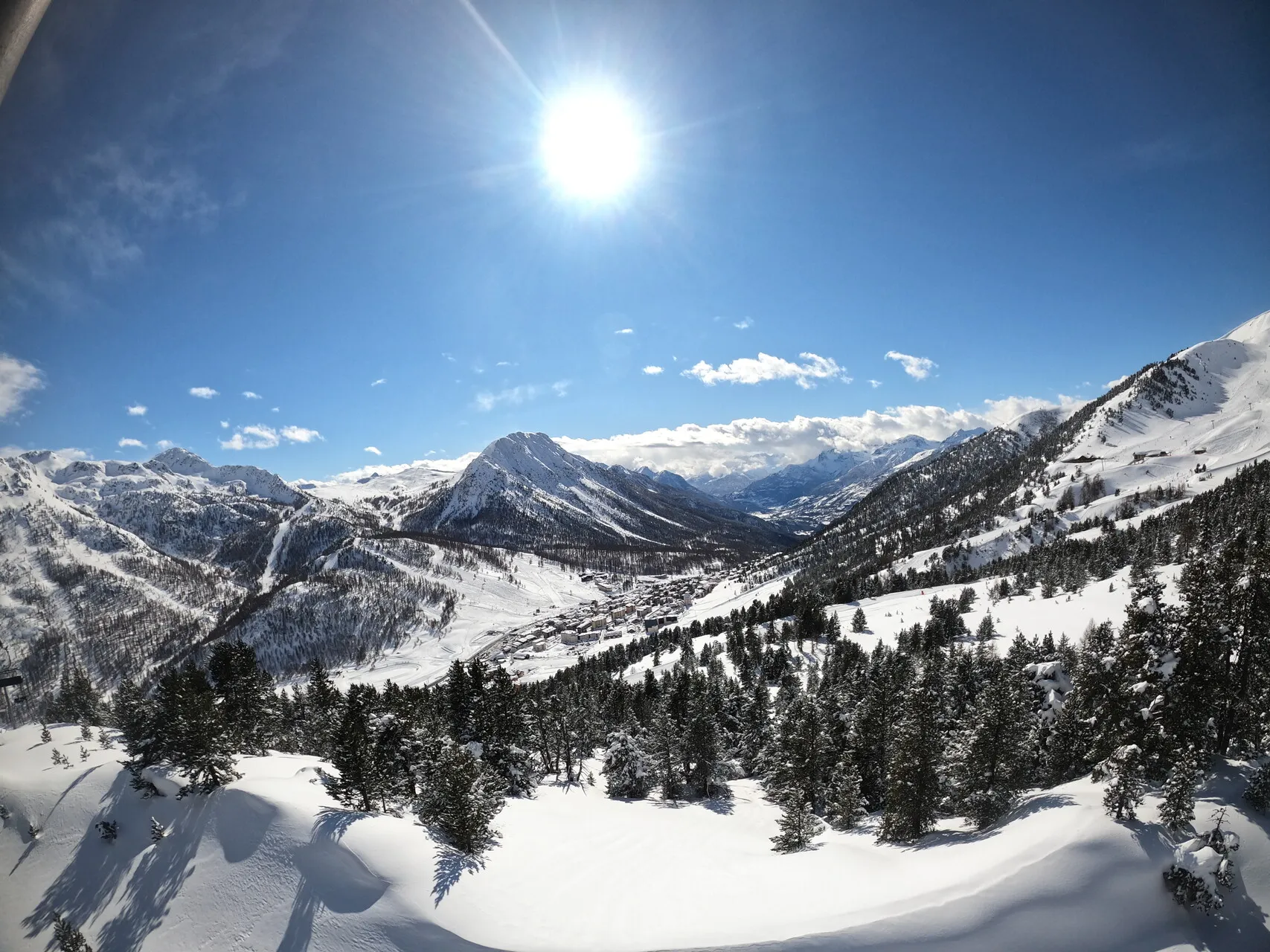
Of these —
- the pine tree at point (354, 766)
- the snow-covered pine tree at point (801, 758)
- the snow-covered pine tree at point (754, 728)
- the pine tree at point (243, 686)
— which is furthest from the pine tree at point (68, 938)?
the snow-covered pine tree at point (754, 728)

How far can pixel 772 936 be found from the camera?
18.5 metres

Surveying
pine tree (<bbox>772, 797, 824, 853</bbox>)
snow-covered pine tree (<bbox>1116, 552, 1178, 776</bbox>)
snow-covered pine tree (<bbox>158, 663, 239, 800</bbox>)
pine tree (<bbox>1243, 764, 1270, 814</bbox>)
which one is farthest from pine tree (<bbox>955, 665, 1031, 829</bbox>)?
snow-covered pine tree (<bbox>158, 663, 239, 800</bbox>)

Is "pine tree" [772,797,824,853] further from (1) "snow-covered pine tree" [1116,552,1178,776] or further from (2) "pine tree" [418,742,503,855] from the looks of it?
(2) "pine tree" [418,742,503,855]

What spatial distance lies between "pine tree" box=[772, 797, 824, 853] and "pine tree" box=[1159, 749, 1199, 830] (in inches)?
709

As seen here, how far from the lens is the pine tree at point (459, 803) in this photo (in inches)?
1075

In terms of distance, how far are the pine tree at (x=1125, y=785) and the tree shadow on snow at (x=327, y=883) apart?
103ft

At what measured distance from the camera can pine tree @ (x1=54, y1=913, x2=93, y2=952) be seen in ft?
84.5

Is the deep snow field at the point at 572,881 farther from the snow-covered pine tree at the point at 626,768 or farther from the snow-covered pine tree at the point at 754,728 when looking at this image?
the snow-covered pine tree at the point at 754,728

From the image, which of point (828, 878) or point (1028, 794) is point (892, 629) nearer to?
point (1028, 794)

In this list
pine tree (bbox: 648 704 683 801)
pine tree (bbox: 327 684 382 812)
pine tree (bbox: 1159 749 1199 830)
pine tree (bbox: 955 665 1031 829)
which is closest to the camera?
pine tree (bbox: 1159 749 1199 830)

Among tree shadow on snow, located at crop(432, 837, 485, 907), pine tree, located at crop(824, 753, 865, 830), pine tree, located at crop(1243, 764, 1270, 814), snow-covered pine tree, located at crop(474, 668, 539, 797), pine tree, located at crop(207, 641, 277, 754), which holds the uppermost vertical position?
pine tree, located at crop(207, 641, 277, 754)

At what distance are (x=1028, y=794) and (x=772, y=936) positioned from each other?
60.1 ft

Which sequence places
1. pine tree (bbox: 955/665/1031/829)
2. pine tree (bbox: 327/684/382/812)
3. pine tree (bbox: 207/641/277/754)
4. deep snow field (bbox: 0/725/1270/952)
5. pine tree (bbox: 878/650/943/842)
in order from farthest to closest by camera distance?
pine tree (bbox: 207/641/277/754), pine tree (bbox: 327/684/382/812), pine tree (bbox: 878/650/943/842), pine tree (bbox: 955/665/1031/829), deep snow field (bbox: 0/725/1270/952)

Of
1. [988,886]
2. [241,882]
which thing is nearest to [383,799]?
[241,882]
